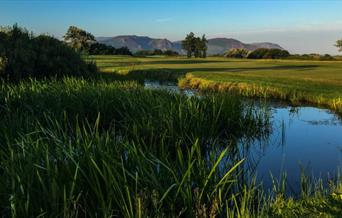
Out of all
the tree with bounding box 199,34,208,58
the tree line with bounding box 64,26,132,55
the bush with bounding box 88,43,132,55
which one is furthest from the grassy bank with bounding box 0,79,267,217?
the tree with bounding box 199,34,208,58

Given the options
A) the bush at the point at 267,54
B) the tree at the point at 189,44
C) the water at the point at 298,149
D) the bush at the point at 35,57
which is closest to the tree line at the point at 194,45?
the tree at the point at 189,44

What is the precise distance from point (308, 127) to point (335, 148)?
10.8 feet

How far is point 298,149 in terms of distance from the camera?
12219 millimetres

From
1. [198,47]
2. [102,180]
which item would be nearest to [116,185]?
[102,180]

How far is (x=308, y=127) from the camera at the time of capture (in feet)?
51.7

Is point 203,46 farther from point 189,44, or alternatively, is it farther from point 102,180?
point 102,180

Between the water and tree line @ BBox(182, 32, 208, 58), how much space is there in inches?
3569

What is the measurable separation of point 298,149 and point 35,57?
15.1m

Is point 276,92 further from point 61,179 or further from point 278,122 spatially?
point 61,179

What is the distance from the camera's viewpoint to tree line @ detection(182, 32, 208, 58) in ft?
356

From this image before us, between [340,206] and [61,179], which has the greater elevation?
[61,179]

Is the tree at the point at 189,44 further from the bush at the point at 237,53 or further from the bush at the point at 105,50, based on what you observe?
the bush at the point at 105,50

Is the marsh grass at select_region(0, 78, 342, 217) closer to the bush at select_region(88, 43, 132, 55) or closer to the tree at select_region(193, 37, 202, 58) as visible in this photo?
the bush at select_region(88, 43, 132, 55)

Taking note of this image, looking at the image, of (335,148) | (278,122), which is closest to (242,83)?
(278,122)
